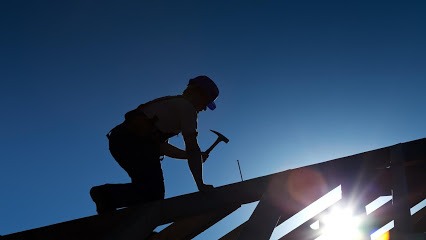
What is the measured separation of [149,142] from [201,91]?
1.94 feet

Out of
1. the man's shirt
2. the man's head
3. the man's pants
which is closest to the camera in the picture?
the man's pants

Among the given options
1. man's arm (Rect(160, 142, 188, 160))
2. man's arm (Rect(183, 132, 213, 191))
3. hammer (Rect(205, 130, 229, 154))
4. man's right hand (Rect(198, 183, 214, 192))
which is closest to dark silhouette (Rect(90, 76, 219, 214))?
man's arm (Rect(183, 132, 213, 191))

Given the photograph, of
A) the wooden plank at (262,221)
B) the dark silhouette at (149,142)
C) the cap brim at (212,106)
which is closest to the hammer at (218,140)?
the cap brim at (212,106)

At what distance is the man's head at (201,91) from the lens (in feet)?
11.8

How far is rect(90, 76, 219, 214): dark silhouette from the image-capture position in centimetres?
321

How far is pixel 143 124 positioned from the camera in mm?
3355

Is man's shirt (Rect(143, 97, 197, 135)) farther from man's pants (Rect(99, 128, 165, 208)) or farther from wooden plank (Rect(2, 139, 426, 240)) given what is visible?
wooden plank (Rect(2, 139, 426, 240))

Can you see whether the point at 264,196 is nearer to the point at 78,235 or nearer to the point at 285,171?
the point at 285,171

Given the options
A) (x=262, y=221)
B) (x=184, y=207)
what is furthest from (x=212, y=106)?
(x=262, y=221)

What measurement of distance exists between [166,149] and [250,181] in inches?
54.5

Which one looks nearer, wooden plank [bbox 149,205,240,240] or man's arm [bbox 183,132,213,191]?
wooden plank [bbox 149,205,240,240]

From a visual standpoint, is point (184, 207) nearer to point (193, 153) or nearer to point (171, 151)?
point (193, 153)

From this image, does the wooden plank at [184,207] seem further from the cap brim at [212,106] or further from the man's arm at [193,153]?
the cap brim at [212,106]

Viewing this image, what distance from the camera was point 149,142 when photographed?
137 inches
